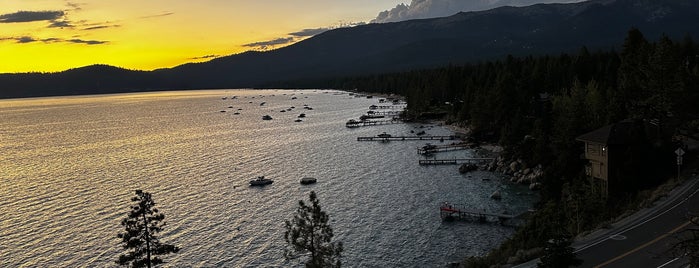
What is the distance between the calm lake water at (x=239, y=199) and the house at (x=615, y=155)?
11331mm

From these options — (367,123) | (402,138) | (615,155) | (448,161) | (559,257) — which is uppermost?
(559,257)

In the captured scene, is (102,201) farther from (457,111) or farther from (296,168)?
(457,111)

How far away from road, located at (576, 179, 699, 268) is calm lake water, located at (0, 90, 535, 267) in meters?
16.6

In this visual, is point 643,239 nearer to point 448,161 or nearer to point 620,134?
point 620,134

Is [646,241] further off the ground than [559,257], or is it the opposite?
[559,257]

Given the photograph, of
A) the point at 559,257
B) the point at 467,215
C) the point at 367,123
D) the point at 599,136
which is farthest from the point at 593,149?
the point at 367,123

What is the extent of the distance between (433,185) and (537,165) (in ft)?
51.4

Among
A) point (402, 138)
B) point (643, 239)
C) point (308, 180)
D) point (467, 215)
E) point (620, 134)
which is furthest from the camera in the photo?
point (402, 138)

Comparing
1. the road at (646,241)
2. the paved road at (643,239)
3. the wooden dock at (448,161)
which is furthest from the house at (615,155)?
the wooden dock at (448,161)

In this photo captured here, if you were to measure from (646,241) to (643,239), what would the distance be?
1.67 ft

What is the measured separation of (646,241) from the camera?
109 feet

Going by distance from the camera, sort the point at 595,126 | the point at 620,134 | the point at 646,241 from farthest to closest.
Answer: the point at 595,126 → the point at 620,134 → the point at 646,241

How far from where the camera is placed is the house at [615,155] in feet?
162

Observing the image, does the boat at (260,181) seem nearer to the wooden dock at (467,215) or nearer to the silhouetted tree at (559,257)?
the wooden dock at (467,215)
